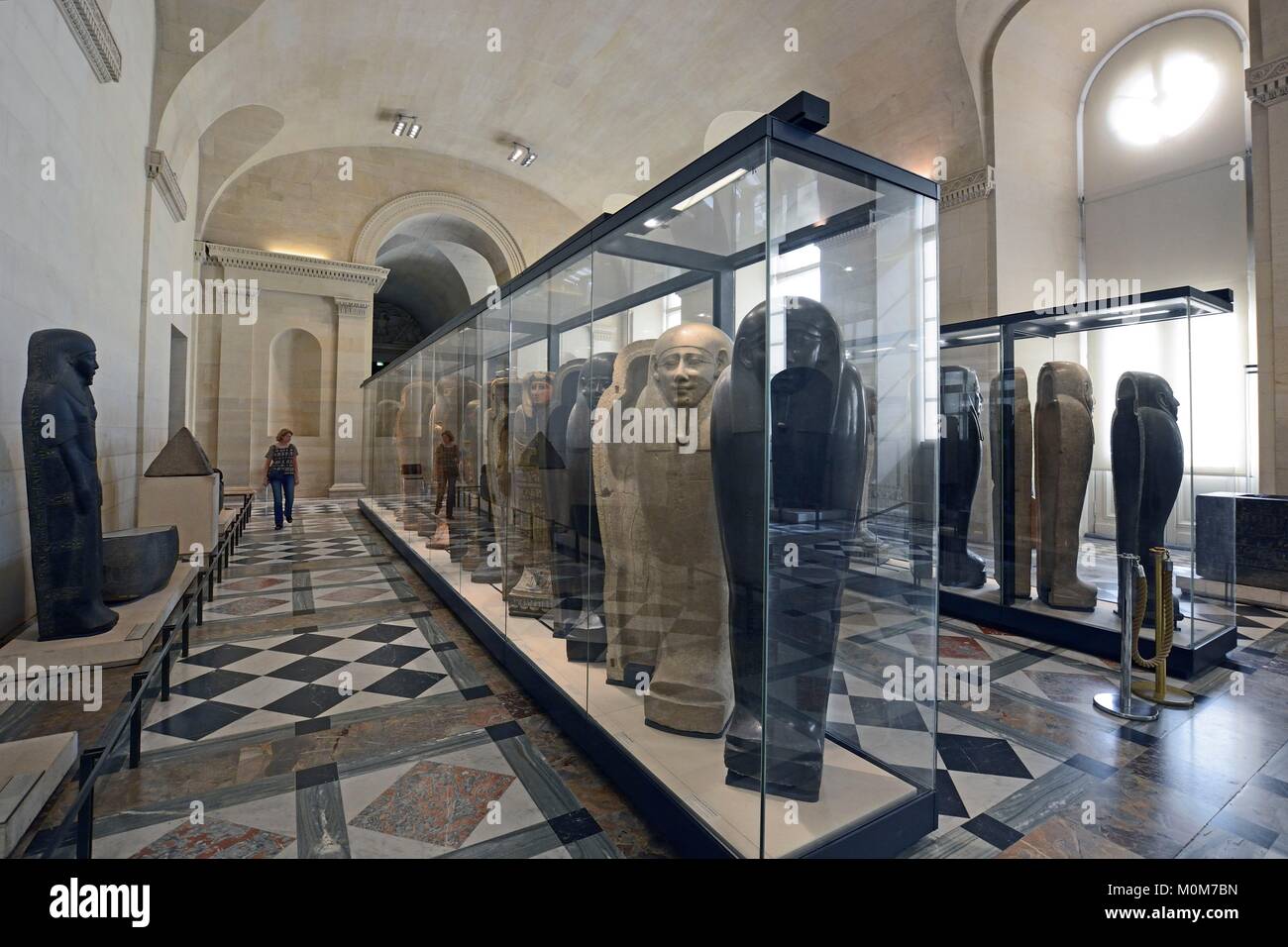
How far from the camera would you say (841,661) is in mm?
1970

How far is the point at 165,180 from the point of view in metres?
7.93

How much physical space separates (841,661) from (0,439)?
4828 mm

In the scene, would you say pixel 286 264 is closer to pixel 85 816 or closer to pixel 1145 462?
pixel 85 816

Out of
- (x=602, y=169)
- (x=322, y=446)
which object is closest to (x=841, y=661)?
(x=602, y=169)

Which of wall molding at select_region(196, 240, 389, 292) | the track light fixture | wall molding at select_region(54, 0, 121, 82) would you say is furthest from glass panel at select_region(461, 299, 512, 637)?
wall molding at select_region(196, 240, 389, 292)

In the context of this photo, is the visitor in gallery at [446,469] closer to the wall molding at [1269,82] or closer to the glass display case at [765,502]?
the glass display case at [765,502]

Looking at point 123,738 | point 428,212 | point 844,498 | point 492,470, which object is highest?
point 428,212

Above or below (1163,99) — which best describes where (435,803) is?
below

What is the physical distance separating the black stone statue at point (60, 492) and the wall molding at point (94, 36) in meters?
2.63

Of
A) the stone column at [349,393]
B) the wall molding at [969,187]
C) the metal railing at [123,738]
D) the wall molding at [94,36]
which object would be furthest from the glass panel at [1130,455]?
the stone column at [349,393]

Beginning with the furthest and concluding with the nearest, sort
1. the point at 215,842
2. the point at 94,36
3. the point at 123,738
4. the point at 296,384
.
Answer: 1. the point at 296,384
2. the point at 94,36
3. the point at 123,738
4. the point at 215,842

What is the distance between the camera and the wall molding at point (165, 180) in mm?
7418

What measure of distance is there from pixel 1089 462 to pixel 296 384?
15.4m

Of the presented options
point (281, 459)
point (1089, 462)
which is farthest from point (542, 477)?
point (281, 459)
